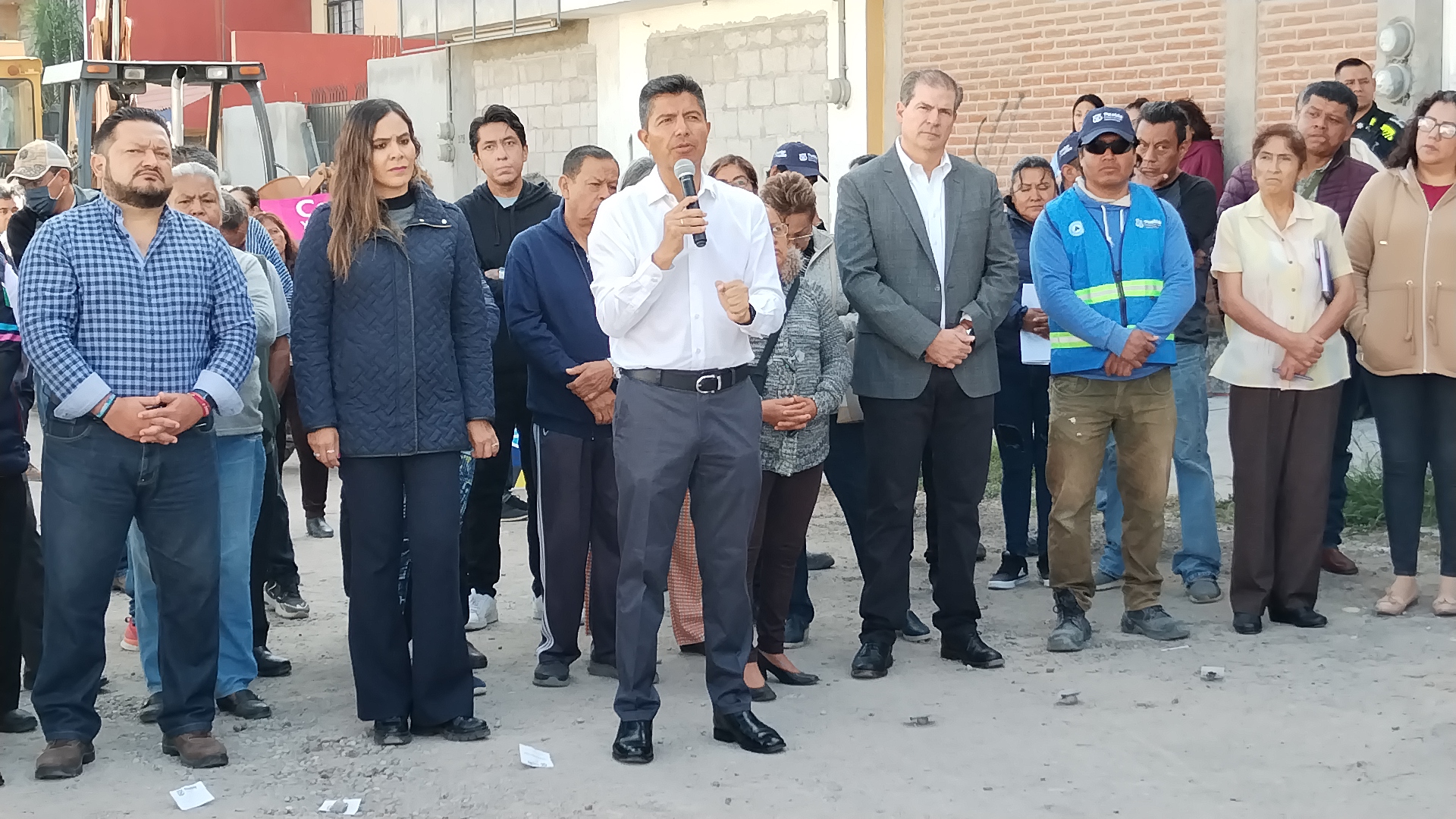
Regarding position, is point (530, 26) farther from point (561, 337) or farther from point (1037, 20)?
point (561, 337)

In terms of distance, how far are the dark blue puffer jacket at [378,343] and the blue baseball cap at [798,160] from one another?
2.94 m

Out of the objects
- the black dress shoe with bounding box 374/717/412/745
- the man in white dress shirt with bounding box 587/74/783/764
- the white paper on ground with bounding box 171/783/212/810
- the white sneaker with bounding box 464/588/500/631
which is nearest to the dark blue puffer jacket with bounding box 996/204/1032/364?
the man in white dress shirt with bounding box 587/74/783/764

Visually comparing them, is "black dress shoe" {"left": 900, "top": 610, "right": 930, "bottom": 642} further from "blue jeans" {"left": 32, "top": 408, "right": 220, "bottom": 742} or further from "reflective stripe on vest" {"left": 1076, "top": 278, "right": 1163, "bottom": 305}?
"blue jeans" {"left": 32, "top": 408, "right": 220, "bottom": 742}

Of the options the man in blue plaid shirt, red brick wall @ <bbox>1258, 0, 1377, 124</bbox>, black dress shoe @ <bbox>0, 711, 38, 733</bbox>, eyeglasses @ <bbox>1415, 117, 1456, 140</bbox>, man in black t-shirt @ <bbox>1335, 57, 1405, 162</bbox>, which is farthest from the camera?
red brick wall @ <bbox>1258, 0, 1377, 124</bbox>

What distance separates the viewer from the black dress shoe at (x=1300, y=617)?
664 cm

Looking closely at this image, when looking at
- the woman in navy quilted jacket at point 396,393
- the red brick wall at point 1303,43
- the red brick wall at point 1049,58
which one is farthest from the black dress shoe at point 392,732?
the red brick wall at point 1049,58

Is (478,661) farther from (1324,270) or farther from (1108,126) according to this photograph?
(1324,270)

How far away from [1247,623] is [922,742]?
6.52 ft

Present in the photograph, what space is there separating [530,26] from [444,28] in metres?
2.08

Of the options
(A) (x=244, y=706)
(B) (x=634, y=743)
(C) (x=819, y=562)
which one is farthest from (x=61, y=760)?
(C) (x=819, y=562)

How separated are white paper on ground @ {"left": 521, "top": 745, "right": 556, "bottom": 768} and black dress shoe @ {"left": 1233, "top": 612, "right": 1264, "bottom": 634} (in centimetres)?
302

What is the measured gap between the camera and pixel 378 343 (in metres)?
5.27

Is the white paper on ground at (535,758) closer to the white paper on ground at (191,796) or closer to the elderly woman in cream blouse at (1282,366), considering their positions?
the white paper on ground at (191,796)

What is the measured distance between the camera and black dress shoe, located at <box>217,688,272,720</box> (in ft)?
18.8
